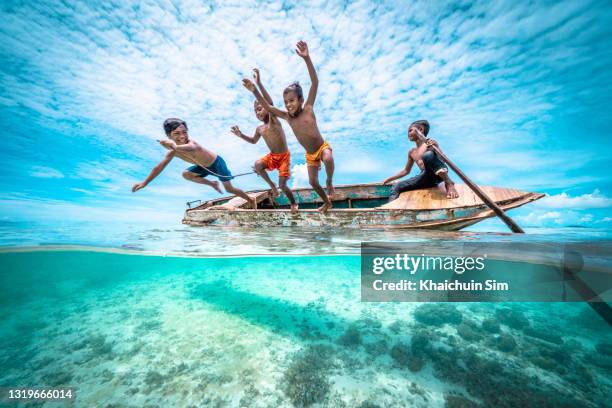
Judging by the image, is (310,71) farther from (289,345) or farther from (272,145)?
(289,345)

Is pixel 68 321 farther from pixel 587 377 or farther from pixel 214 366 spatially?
pixel 587 377

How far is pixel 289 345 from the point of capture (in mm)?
4496

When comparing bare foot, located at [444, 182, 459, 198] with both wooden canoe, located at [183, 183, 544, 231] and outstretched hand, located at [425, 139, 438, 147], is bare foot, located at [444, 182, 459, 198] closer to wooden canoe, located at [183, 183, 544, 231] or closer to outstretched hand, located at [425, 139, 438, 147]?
wooden canoe, located at [183, 183, 544, 231]

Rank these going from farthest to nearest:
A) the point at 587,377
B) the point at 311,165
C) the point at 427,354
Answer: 1. the point at 311,165
2. the point at 427,354
3. the point at 587,377

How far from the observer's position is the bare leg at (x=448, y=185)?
247 inches

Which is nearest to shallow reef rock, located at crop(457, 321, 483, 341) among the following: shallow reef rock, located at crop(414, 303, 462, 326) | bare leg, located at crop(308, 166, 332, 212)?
shallow reef rock, located at crop(414, 303, 462, 326)

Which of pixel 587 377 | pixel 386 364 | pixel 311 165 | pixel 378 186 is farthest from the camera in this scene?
pixel 378 186

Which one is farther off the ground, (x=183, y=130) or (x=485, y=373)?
(x=183, y=130)

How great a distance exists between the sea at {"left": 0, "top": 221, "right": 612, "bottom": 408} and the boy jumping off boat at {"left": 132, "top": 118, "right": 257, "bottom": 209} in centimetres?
169

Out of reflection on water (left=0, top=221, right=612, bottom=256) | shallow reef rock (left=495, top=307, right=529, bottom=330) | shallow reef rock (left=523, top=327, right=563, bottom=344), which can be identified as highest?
reflection on water (left=0, top=221, right=612, bottom=256)

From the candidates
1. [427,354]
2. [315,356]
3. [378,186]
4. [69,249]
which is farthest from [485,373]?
[69,249]

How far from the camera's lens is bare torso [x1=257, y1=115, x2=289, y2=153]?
6254mm

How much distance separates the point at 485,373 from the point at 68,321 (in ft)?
32.6

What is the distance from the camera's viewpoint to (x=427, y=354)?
13.9 feet
